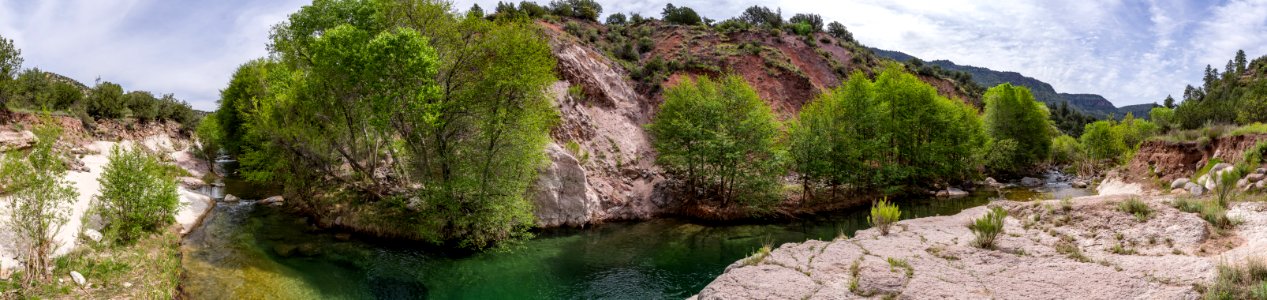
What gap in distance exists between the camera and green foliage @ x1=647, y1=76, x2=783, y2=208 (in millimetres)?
27906

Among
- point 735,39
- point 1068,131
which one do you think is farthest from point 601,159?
point 1068,131

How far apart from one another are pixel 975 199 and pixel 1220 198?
2276 cm

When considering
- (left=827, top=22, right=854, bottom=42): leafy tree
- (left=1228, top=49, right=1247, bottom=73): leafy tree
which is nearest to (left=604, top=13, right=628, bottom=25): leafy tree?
(left=827, top=22, right=854, bottom=42): leafy tree

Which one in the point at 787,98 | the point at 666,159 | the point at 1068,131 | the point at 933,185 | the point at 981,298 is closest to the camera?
Answer: the point at 981,298

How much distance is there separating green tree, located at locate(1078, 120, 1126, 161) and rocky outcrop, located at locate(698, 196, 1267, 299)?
51.9m

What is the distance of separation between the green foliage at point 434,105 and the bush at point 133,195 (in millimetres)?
5330

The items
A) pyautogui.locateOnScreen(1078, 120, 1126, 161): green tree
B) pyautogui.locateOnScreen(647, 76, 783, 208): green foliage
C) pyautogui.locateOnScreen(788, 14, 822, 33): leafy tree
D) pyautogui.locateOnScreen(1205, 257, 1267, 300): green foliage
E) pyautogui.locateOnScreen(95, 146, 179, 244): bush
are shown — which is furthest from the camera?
pyautogui.locateOnScreen(788, 14, 822, 33): leafy tree

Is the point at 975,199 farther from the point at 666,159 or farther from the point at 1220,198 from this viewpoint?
the point at 1220,198

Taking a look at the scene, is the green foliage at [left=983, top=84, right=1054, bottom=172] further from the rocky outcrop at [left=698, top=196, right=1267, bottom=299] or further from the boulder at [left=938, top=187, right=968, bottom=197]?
the rocky outcrop at [left=698, top=196, right=1267, bottom=299]

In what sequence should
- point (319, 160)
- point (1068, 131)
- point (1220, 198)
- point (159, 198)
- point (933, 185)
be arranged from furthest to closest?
point (1068, 131), point (933, 185), point (319, 160), point (159, 198), point (1220, 198)

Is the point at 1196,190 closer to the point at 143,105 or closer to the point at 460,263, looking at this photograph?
the point at 460,263

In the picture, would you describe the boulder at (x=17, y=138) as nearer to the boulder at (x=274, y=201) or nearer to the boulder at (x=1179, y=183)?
the boulder at (x=274, y=201)

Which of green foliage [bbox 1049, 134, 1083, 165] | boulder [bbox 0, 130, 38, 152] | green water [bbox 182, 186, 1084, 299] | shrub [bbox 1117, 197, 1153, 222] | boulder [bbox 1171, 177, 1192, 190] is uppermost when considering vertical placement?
green foliage [bbox 1049, 134, 1083, 165]

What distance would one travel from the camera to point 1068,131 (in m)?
101
